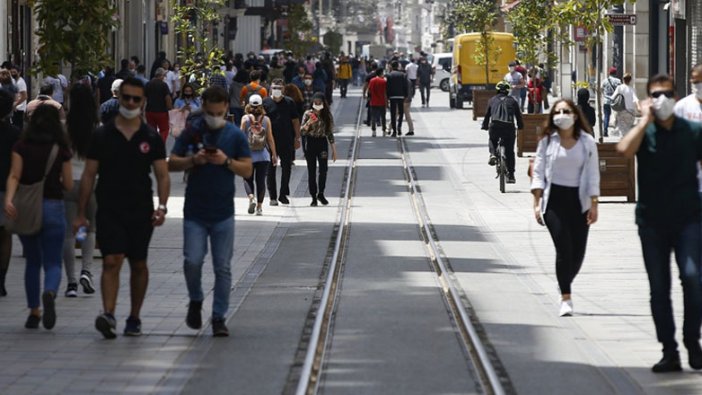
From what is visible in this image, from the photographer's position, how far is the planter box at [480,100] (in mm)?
48094

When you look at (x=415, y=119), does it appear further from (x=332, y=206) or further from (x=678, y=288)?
(x=678, y=288)

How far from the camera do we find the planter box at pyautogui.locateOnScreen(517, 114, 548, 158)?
33.4 m

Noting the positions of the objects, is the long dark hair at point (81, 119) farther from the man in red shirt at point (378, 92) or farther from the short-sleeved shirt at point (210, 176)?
the man in red shirt at point (378, 92)

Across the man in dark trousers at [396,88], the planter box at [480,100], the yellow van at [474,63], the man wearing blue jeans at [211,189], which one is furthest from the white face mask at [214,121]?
the yellow van at [474,63]

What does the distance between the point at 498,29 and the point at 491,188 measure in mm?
84258

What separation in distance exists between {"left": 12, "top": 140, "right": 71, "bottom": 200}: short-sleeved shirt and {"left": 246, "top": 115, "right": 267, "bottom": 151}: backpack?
9938 millimetres

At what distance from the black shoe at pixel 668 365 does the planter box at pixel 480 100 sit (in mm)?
37289

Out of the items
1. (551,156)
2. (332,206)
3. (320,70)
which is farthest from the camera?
(320,70)

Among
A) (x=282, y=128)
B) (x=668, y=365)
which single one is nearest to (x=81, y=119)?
(x=668, y=365)

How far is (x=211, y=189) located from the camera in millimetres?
11656

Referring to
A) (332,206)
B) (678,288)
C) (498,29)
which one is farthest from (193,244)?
(498,29)

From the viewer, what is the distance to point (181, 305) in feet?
44.8

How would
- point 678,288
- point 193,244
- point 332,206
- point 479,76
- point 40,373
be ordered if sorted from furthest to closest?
point 479,76 → point 332,206 → point 678,288 → point 193,244 → point 40,373

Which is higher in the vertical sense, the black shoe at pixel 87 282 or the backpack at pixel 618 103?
the backpack at pixel 618 103
